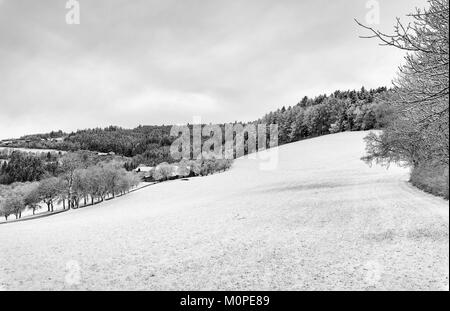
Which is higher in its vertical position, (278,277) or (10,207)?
(278,277)

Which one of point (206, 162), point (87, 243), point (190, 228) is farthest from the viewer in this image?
point (206, 162)

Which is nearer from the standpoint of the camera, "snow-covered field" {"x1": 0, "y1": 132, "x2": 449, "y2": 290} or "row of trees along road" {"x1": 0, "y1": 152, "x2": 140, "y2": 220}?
"snow-covered field" {"x1": 0, "y1": 132, "x2": 449, "y2": 290}

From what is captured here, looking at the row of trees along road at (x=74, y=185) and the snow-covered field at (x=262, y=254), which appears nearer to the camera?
the snow-covered field at (x=262, y=254)

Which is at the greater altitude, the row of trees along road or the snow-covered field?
the snow-covered field

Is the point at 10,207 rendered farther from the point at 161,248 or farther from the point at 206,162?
the point at 161,248

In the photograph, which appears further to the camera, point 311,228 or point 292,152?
point 292,152

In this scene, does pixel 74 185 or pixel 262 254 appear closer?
pixel 262 254

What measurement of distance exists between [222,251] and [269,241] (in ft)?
10.5

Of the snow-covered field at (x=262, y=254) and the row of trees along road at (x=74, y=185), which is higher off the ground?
the snow-covered field at (x=262, y=254)

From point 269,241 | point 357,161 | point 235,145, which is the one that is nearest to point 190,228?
point 269,241

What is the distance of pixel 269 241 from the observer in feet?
53.9

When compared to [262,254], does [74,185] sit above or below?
below

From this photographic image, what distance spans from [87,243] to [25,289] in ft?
28.3
